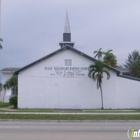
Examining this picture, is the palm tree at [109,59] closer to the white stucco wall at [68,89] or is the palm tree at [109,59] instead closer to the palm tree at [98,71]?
the white stucco wall at [68,89]

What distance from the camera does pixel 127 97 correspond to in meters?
36.0

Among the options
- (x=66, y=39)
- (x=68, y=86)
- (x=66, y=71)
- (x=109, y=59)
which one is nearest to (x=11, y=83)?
(x=66, y=39)

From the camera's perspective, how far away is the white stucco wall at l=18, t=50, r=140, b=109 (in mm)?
35375

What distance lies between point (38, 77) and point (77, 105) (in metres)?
5.18

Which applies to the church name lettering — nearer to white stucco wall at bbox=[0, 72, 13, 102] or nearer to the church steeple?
the church steeple

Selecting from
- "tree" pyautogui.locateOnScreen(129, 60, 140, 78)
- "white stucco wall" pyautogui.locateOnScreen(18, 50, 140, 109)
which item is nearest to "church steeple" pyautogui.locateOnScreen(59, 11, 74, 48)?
"white stucco wall" pyautogui.locateOnScreen(18, 50, 140, 109)

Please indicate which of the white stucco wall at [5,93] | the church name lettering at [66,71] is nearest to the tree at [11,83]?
the white stucco wall at [5,93]

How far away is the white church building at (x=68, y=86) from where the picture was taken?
116 feet

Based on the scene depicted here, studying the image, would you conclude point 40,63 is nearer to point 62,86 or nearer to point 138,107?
point 62,86

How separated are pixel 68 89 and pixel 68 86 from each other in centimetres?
32

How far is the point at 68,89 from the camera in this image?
35562mm
